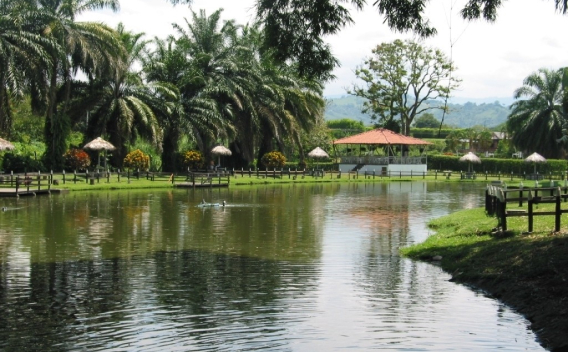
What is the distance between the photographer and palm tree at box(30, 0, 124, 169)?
156ft

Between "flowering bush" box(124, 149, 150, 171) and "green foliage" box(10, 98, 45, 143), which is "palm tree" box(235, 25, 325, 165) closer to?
"flowering bush" box(124, 149, 150, 171)

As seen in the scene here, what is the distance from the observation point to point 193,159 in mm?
56000

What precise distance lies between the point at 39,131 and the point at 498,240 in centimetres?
5067

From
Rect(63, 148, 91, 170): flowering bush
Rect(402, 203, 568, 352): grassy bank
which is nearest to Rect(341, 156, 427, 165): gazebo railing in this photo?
Rect(63, 148, 91, 170): flowering bush

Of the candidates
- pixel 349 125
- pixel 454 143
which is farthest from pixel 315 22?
pixel 349 125

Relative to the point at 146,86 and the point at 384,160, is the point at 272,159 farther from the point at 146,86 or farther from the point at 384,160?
the point at 384,160

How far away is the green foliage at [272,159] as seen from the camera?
61.3 m

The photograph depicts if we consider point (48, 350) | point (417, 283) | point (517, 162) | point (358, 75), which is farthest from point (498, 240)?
point (358, 75)

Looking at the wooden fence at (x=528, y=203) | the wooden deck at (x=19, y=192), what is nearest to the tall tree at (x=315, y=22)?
the wooden fence at (x=528, y=203)

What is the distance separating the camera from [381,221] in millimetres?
28547

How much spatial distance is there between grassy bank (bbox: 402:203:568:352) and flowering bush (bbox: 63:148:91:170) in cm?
3198

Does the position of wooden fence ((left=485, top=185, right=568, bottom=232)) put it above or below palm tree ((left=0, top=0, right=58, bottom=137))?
below

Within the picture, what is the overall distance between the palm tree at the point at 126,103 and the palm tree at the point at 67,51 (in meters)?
1.59

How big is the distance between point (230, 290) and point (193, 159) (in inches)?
1642
